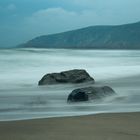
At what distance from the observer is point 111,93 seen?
29.2ft

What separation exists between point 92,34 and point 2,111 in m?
170

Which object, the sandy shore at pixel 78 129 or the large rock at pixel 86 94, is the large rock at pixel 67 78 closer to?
the large rock at pixel 86 94

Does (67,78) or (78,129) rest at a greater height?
(67,78)

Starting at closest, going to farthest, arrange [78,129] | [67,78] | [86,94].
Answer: [78,129] → [86,94] → [67,78]

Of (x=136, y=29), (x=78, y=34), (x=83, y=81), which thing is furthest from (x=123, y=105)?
(x=78, y=34)

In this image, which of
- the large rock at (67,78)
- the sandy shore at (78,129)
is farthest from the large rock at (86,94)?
the large rock at (67,78)

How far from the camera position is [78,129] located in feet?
15.2

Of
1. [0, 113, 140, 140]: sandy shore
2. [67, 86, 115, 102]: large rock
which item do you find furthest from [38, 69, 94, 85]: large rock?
[0, 113, 140, 140]: sandy shore

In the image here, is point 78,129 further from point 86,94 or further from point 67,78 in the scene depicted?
point 67,78

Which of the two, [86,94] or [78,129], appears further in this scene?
[86,94]

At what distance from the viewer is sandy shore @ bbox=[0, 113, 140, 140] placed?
13.9 ft

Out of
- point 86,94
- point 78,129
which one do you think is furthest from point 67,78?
point 78,129

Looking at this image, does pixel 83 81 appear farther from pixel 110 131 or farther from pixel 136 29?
pixel 136 29

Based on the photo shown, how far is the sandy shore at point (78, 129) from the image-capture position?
4.24m
